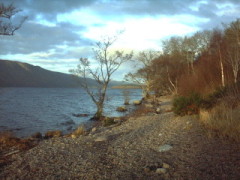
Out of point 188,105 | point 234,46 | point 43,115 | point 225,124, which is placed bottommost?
point 43,115

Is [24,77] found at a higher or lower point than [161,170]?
higher

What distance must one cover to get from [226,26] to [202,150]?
24484 mm

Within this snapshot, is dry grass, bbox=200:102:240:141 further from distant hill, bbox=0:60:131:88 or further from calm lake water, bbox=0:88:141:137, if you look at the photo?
distant hill, bbox=0:60:131:88

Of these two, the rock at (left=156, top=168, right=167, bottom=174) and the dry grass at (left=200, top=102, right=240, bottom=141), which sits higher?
the dry grass at (left=200, top=102, right=240, bottom=141)

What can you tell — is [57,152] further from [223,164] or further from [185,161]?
[223,164]

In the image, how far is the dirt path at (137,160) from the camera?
569cm

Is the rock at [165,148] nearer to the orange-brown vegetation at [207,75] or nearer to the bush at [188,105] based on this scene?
the orange-brown vegetation at [207,75]

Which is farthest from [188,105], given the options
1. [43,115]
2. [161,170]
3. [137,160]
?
[43,115]

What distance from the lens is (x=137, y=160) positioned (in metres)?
6.78

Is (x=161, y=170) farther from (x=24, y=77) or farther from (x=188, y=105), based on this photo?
(x=24, y=77)

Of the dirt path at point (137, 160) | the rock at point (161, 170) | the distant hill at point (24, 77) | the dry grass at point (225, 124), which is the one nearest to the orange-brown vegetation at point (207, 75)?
the dry grass at point (225, 124)

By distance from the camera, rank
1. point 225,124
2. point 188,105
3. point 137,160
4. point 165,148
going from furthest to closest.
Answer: point 188,105
point 225,124
point 165,148
point 137,160

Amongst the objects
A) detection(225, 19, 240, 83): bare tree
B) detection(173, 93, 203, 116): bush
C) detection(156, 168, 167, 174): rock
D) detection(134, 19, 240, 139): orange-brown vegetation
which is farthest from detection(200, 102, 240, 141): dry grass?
detection(225, 19, 240, 83): bare tree

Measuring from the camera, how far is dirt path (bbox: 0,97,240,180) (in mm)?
5691
